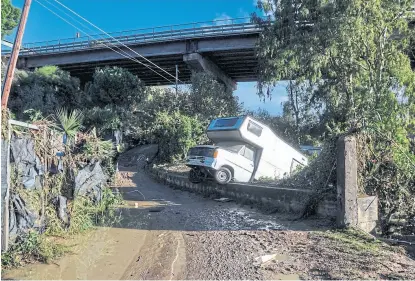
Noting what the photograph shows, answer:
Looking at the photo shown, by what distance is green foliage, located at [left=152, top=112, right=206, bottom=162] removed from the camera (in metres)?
20.0

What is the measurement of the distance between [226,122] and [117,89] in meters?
21.6

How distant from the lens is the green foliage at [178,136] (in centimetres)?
1995

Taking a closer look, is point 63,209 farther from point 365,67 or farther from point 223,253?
point 365,67

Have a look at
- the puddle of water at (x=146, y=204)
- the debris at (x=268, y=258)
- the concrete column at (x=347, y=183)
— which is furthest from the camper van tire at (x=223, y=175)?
the debris at (x=268, y=258)

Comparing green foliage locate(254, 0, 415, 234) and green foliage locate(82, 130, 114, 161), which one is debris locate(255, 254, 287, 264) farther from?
green foliage locate(82, 130, 114, 161)

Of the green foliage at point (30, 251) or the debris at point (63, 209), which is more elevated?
the debris at point (63, 209)

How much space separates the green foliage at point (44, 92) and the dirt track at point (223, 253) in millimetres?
25808

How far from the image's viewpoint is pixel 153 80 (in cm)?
4569

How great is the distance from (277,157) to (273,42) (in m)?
8.62

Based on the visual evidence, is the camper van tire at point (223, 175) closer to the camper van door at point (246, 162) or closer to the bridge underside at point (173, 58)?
the camper van door at point (246, 162)

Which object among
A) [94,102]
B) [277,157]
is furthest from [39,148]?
[94,102]

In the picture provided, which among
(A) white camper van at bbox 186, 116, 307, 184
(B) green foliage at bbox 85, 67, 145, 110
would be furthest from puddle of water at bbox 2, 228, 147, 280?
(B) green foliage at bbox 85, 67, 145, 110

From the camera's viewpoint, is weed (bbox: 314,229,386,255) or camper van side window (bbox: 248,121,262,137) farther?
camper van side window (bbox: 248,121,262,137)

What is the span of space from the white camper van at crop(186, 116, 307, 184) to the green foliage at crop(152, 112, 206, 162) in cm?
A: 622
